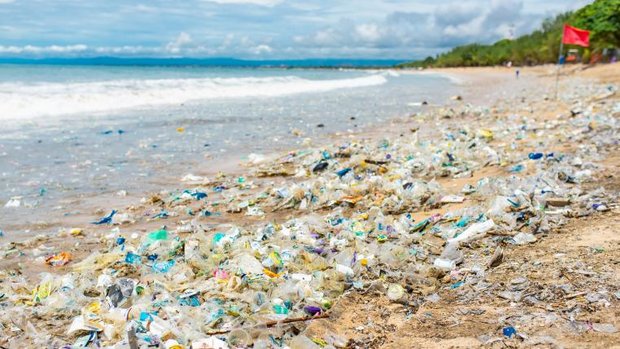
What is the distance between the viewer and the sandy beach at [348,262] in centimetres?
309

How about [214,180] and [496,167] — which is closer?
[496,167]

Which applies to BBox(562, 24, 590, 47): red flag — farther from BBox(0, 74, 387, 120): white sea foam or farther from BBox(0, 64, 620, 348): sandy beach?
BBox(0, 74, 387, 120): white sea foam

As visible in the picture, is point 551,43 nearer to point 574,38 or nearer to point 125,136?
point 574,38

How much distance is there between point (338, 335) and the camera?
3.12 metres

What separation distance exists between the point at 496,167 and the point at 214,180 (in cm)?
401

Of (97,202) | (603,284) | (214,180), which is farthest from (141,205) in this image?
(603,284)

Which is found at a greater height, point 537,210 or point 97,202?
point 537,210

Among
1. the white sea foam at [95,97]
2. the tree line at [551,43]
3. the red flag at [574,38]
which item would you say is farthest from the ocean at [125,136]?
the tree line at [551,43]

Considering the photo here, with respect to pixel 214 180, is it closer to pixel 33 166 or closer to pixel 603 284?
pixel 33 166

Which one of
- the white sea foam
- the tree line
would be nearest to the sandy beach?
the white sea foam

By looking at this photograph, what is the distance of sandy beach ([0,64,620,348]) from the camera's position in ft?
10.1

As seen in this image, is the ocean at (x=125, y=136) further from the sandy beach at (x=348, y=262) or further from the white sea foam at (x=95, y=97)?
the sandy beach at (x=348, y=262)

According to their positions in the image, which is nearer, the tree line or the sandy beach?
the sandy beach

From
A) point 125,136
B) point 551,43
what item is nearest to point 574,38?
point 125,136
